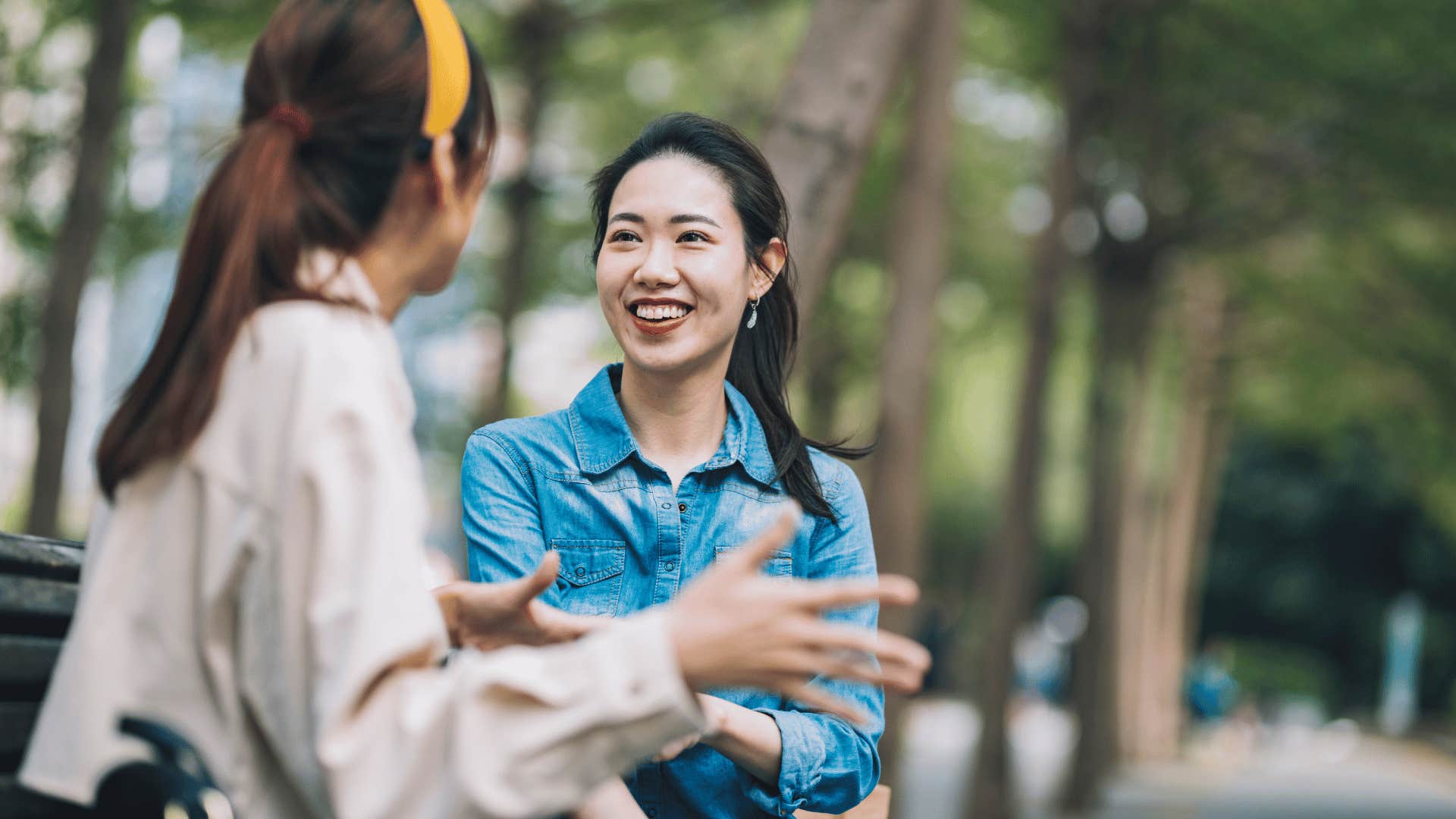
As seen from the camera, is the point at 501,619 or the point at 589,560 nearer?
the point at 501,619

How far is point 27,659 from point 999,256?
16.0 meters

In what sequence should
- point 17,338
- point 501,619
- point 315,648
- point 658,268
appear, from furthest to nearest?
point 17,338 < point 658,268 < point 501,619 < point 315,648

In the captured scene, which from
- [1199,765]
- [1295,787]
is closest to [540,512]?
[1295,787]

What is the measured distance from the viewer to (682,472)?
9.37 ft

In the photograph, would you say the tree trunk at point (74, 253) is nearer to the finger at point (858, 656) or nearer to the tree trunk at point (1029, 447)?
the tree trunk at point (1029, 447)

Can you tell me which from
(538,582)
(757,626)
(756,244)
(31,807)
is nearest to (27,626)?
(31,807)

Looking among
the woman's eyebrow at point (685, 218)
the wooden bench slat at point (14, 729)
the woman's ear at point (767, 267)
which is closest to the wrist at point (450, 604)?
the wooden bench slat at point (14, 729)

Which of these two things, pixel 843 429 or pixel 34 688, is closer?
pixel 34 688

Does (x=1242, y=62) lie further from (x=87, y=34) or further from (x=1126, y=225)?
(x=87, y=34)

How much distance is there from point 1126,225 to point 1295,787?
6.92m

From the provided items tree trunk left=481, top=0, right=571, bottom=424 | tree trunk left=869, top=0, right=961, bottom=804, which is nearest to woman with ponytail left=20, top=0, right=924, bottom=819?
tree trunk left=869, top=0, right=961, bottom=804

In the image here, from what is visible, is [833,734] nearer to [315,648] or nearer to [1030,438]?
[315,648]

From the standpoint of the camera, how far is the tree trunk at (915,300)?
28.0 feet

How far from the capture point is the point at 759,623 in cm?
169
